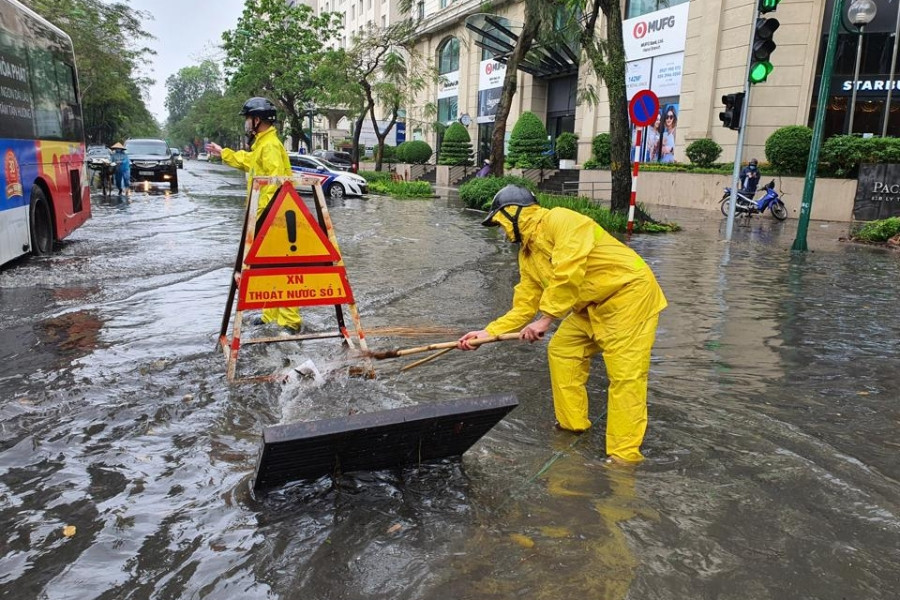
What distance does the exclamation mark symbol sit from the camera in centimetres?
472

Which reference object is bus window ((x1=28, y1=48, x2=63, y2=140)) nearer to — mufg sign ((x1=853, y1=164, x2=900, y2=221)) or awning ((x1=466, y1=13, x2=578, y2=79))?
mufg sign ((x1=853, y1=164, x2=900, y2=221))

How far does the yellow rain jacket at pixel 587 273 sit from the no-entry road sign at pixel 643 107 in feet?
30.8

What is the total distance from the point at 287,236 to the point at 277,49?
1361 inches

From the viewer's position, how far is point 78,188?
11352 millimetres

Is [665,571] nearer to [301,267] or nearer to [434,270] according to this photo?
[301,267]

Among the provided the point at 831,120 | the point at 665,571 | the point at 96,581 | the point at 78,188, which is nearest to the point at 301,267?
the point at 96,581

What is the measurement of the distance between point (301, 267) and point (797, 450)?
3.28 metres

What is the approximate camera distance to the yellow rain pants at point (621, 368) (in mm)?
3645

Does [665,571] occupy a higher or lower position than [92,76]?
lower

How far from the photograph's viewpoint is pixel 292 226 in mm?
4746

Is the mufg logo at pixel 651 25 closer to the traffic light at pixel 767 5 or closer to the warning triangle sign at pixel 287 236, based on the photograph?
the traffic light at pixel 767 5

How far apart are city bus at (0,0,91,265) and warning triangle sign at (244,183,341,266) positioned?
5.12 m

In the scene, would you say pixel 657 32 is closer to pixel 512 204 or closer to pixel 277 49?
pixel 277 49

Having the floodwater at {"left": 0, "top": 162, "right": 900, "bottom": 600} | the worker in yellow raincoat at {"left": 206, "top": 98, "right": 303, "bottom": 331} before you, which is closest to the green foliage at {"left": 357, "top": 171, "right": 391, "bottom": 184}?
the floodwater at {"left": 0, "top": 162, "right": 900, "bottom": 600}
